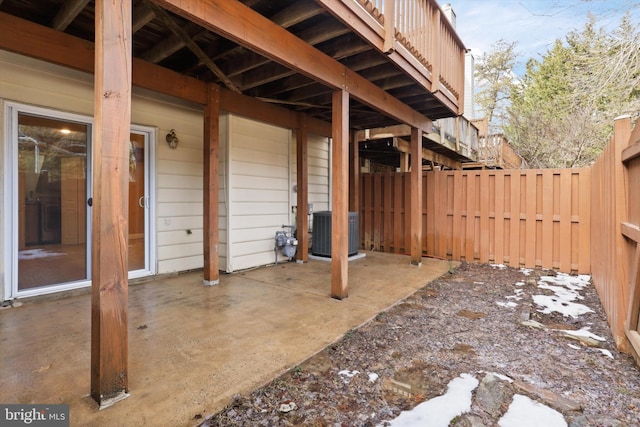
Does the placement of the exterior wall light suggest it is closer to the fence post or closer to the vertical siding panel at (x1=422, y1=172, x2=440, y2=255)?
the vertical siding panel at (x1=422, y1=172, x2=440, y2=255)

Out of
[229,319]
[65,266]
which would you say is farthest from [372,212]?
[65,266]

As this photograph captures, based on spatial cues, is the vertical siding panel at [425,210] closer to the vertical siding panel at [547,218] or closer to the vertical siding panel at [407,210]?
the vertical siding panel at [407,210]

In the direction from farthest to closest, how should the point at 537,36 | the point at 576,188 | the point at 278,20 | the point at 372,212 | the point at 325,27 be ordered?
the point at 372,212 < the point at 537,36 < the point at 576,188 < the point at 325,27 < the point at 278,20

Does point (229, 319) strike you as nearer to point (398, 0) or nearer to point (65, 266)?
point (65, 266)

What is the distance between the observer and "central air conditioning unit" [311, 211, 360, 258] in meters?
5.71

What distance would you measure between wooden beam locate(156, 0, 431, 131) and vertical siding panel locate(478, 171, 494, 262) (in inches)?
104

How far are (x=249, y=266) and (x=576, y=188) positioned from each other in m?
5.26

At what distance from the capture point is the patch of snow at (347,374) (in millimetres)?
1997

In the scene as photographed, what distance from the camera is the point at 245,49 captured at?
342 cm

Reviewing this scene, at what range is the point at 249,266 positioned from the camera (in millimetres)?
5023

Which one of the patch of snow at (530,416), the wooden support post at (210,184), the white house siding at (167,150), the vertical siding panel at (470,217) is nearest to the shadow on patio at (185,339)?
the wooden support post at (210,184)

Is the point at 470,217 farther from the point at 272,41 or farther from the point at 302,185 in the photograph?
the point at 272,41

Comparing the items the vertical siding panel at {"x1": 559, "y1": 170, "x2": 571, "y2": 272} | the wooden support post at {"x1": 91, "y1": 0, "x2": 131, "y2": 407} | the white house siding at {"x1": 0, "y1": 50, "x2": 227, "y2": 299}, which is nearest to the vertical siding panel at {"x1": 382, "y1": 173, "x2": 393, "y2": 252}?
the vertical siding panel at {"x1": 559, "y1": 170, "x2": 571, "y2": 272}

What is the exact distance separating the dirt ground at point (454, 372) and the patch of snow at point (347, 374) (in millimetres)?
11
